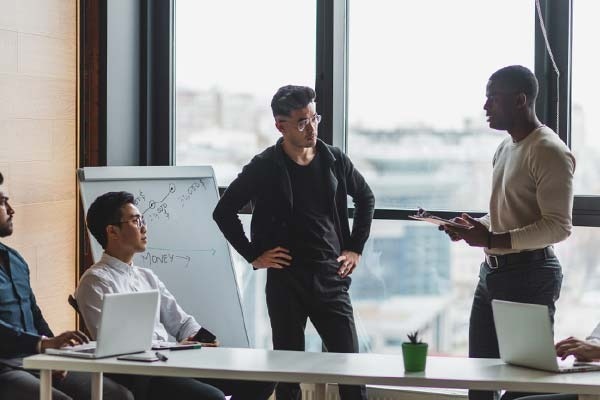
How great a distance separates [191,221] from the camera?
4648 mm

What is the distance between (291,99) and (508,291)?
119 cm

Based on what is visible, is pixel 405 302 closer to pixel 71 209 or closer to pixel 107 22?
pixel 71 209

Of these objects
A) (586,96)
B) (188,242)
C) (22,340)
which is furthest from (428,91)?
(22,340)

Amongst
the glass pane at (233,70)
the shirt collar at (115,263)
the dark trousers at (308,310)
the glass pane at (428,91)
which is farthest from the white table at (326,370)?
the glass pane at (233,70)

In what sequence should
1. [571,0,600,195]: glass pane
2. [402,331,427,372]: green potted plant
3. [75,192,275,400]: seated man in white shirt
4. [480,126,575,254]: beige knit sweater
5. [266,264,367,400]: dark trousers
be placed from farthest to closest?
[571,0,600,195]: glass pane → [266,264,367,400]: dark trousers → [75,192,275,400]: seated man in white shirt → [480,126,575,254]: beige knit sweater → [402,331,427,372]: green potted plant

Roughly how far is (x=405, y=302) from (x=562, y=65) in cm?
131

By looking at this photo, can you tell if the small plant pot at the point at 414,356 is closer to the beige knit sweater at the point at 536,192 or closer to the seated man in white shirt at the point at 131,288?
the beige knit sweater at the point at 536,192

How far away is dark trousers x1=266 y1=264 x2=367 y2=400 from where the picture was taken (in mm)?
3982

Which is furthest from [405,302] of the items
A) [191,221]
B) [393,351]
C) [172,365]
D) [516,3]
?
[172,365]

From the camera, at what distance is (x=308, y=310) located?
13.2 ft

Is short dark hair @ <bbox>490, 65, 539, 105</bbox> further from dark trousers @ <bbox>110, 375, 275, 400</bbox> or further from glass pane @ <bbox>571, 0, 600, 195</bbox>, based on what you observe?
dark trousers @ <bbox>110, 375, 275, 400</bbox>

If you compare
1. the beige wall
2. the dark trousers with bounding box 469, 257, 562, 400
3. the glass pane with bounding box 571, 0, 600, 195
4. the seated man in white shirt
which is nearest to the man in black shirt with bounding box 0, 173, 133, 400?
the seated man in white shirt

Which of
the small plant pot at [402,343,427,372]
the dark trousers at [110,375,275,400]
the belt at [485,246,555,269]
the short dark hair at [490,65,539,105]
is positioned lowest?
the dark trousers at [110,375,275,400]

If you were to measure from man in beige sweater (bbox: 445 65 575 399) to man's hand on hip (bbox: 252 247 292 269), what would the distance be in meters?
0.72
